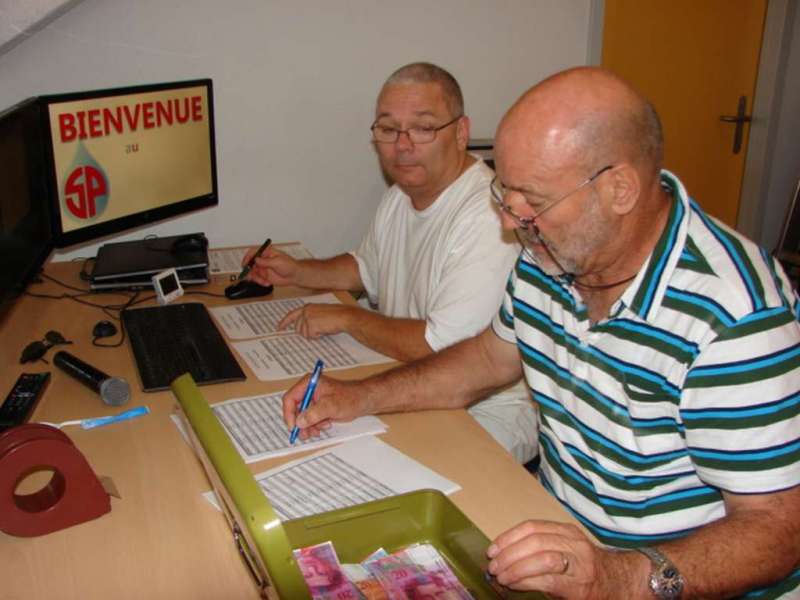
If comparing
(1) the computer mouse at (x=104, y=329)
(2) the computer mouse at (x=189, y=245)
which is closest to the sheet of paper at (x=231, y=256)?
(2) the computer mouse at (x=189, y=245)

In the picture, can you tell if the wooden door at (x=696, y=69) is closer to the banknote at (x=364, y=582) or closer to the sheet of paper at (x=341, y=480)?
the sheet of paper at (x=341, y=480)

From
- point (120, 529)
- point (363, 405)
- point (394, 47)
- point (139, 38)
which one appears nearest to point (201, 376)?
point (363, 405)

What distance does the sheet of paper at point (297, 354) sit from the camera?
1805 millimetres

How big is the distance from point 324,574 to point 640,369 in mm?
556

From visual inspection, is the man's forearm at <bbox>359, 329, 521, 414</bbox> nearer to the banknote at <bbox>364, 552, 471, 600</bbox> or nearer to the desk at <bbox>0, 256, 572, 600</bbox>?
the desk at <bbox>0, 256, 572, 600</bbox>

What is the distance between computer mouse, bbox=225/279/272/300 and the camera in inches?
88.4

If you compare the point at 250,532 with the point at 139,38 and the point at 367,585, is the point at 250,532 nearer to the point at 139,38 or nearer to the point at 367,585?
the point at 367,585

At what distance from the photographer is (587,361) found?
4.47 feet

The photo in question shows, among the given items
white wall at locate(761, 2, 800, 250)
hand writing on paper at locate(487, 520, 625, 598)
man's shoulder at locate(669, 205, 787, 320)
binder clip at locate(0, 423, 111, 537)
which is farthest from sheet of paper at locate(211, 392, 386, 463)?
white wall at locate(761, 2, 800, 250)

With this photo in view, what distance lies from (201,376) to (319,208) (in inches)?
50.1

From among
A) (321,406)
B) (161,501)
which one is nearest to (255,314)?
(321,406)

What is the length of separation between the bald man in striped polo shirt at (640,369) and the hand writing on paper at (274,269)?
85 cm

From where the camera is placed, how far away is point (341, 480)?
135 cm

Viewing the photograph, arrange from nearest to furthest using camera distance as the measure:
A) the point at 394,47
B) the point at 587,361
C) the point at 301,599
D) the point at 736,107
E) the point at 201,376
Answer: the point at 301,599, the point at 587,361, the point at 201,376, the point at 394,47, the point at 736,107
